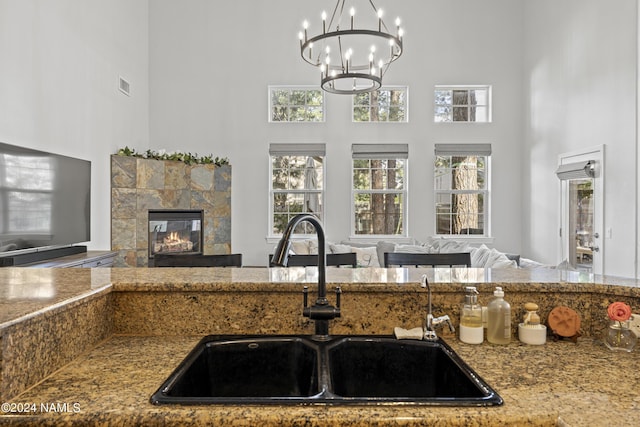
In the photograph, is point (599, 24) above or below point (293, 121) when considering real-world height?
above

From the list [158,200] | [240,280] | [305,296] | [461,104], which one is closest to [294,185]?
[158,200]

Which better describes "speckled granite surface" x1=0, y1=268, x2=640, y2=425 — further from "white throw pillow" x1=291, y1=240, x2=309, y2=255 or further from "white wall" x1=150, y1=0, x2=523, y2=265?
"white wall" x1=150, y1=0, x2=523, y2=265

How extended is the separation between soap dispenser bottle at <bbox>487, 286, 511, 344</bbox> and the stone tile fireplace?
4946 millimetres

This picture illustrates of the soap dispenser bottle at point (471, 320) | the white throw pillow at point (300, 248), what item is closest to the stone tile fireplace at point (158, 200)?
the white throw pillow at point (300, 248)

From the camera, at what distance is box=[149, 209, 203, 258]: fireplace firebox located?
5504 mm

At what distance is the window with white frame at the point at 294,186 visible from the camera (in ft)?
21.5

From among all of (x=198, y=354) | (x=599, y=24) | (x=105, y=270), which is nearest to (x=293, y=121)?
(x=599, y=24)

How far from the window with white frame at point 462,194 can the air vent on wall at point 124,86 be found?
4535 mm

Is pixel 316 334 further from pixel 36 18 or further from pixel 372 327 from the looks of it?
pixel 36 18

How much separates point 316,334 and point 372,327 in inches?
6.7

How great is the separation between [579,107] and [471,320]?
4.80 meters

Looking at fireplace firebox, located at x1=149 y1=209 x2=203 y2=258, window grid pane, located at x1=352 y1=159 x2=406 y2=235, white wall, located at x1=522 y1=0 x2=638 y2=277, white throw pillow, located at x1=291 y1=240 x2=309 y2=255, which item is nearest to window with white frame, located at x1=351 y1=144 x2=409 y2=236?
window grid pane, located at x1=352 y1=159 x2=406 y2=235

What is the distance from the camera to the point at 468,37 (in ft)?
21.2

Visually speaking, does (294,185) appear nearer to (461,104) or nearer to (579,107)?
(461,104)
